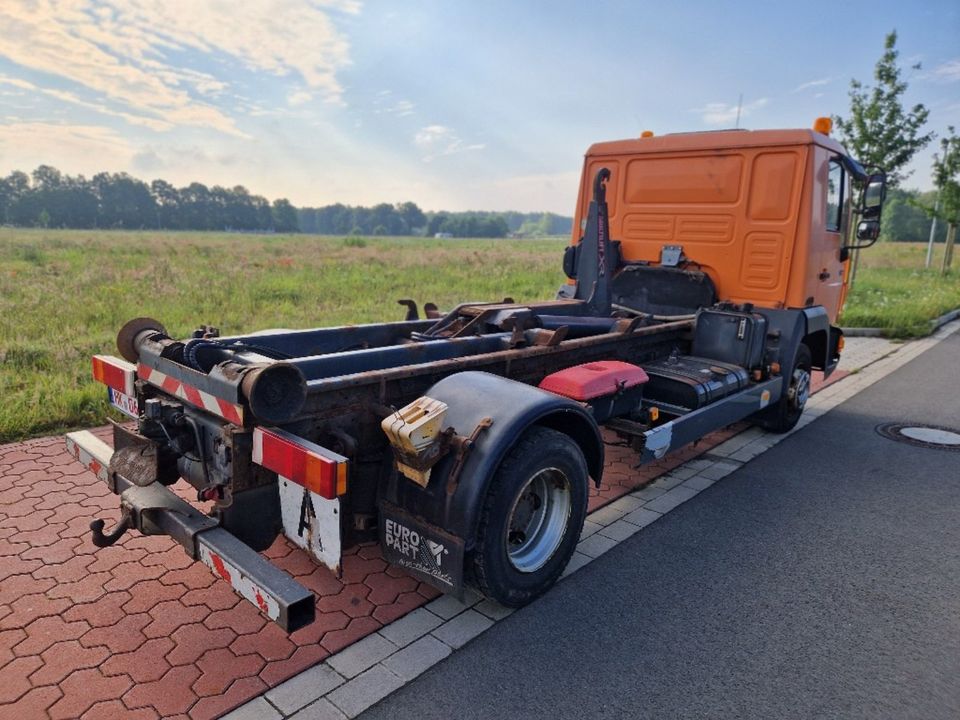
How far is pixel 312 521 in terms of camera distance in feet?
8.45

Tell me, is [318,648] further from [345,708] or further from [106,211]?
[106,211]

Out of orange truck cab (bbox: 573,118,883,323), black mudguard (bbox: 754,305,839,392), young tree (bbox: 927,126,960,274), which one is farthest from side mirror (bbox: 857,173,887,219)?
young tree (bbox: 927,126,960,274)

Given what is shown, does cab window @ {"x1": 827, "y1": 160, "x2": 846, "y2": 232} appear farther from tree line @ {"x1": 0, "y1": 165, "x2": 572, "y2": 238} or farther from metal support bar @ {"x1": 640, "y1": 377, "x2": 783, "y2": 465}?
tree line @ {"x1": 0, "y1": 165, "x2": 572, "y2": 238}

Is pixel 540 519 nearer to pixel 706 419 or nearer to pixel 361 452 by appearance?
pixel 361 452

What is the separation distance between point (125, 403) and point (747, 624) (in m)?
3.60

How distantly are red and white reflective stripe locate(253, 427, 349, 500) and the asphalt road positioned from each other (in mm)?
986

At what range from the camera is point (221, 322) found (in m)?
11.3

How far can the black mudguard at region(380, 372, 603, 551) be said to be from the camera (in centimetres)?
274

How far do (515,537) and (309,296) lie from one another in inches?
560

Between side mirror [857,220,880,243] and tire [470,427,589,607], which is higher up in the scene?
side mirror [857,220,880,243]

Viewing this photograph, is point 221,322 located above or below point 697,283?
below

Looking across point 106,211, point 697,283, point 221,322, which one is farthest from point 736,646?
point 106,211

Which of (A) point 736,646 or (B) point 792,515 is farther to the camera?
(B) point 792,515

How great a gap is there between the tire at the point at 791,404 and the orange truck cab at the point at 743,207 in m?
0.62
